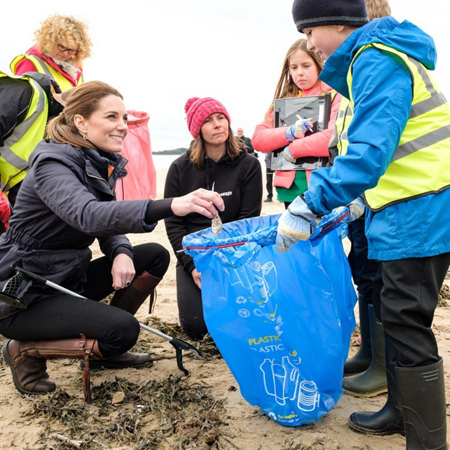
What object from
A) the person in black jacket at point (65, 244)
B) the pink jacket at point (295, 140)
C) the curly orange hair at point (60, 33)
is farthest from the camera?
the curly orange hair at point (60, 33)

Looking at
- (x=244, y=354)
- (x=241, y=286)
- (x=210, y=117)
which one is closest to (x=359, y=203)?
(x=241, y=286)

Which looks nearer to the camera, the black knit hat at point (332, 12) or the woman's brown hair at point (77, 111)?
the black knit hat at point (332, 12)

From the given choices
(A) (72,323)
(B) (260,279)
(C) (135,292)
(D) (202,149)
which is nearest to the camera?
(B) (260,279)

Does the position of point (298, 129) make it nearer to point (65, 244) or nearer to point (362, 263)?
point (362, 263)

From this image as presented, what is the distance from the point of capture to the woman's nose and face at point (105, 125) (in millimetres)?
2516

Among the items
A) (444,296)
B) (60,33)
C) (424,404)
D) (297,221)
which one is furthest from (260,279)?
(60,33)

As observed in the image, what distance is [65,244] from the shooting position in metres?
2.47

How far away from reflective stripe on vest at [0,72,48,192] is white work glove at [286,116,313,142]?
1.49 meters

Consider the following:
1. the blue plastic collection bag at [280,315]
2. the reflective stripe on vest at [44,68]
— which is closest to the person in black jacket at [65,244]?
the blue plastic collection bag at [280,315]

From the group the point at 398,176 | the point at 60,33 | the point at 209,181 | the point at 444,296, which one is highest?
the point at 60,33

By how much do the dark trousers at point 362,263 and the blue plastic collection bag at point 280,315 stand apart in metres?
0.38

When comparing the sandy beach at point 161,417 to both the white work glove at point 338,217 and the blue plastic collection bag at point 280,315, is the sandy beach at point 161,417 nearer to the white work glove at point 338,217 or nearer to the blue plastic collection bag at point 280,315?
the blue plastic collection bag at point 280,315

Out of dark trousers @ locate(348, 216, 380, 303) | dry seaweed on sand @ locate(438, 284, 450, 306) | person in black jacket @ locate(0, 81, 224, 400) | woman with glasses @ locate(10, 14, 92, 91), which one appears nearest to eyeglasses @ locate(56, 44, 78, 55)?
woman with glasses @ locate(10, 14, 92, 91)

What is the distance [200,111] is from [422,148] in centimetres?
174
